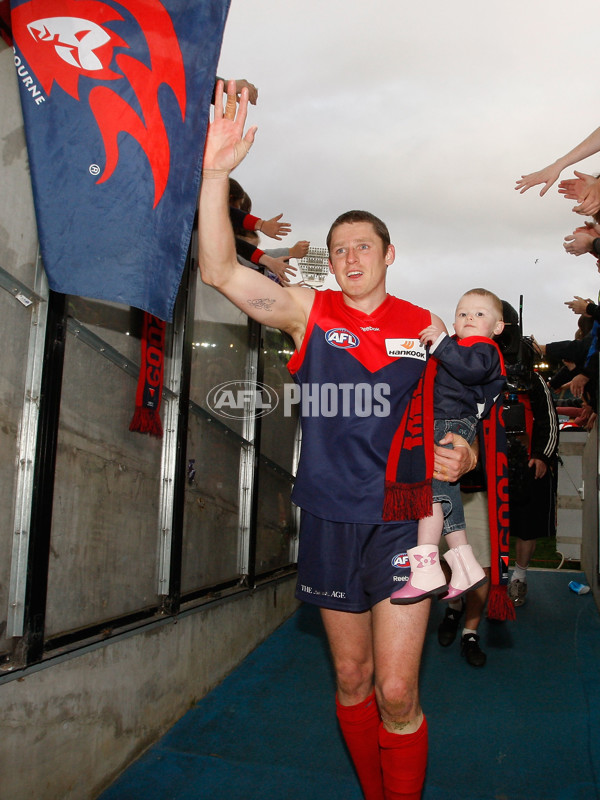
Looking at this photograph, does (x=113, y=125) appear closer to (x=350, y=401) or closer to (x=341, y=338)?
(x=341, y=338)

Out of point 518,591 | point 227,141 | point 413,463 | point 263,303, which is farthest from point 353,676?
point 518,591

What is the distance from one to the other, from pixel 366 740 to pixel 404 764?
261 mm

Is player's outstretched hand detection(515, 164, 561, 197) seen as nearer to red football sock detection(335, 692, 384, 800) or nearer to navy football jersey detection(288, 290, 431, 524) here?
navy football jersey detection(288, 290, 431, 524)

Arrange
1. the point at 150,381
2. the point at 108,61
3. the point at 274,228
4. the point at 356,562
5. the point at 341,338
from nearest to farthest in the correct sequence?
1. the point at 108,61
2. the point at 356,562
3. the point at 341,338
4. the point at 150,381
5. the point at 274,228

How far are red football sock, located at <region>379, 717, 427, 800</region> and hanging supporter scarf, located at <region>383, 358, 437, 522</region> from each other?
77cm

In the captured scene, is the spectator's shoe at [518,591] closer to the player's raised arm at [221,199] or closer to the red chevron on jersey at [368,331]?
the red chevron on jersey at [368,331]

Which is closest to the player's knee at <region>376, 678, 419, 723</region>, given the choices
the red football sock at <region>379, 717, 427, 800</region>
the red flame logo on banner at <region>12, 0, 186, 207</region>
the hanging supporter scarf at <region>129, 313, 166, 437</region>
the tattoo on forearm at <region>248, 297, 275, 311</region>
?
the red football sock at <region>379, 717, 427, 800</region>

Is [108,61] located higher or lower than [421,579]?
higher

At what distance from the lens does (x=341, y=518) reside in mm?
2520

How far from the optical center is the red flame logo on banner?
2.22 meters

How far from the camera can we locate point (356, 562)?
2.51 metres

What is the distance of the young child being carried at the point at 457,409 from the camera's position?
2.41m

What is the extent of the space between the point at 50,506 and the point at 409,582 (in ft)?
4.56

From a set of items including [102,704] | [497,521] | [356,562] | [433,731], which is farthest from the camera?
[433,731]
